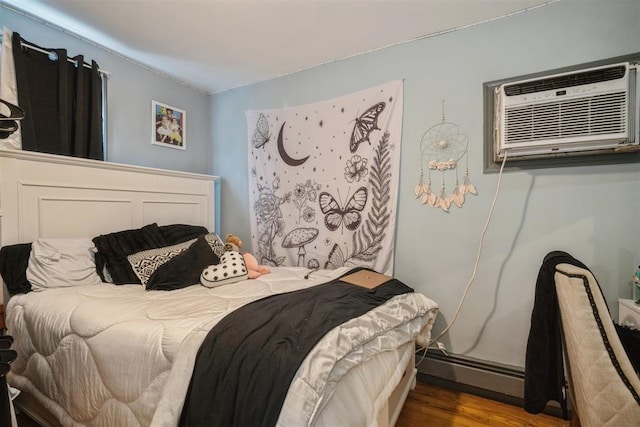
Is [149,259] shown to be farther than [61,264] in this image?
Yes

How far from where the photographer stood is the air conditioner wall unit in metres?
1.49

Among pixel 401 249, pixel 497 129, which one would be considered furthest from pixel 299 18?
pixel 401 249

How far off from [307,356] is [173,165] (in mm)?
2500

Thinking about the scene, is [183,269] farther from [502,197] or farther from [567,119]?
[567,119]

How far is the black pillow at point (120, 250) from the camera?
1.90 m

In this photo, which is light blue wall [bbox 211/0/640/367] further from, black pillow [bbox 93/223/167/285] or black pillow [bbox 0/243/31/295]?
black pillow [bbox 0/243/31/295]

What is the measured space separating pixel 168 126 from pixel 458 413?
3.10 meters

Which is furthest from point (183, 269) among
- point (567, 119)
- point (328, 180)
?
point (567, 119)

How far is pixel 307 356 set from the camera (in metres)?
0.92

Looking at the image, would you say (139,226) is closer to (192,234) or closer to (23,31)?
(192,234)

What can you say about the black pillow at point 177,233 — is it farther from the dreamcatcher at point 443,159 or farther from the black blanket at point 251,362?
the dreamcatcher at point 443,159

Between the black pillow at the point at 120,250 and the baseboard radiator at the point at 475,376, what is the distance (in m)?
2.01

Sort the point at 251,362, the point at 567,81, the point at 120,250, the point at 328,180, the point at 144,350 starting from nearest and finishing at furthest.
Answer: the point at 251,362
the point at 144,350
the point at 567,81
the point at 120,250
the point at 328,180

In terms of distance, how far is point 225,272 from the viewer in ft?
6.29
